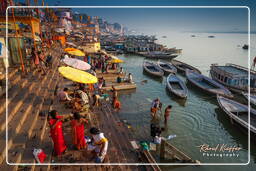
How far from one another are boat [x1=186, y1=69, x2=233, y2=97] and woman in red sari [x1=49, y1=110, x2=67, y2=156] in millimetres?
17556

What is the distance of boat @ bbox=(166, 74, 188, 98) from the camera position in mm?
18145

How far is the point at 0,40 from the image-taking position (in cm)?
1041

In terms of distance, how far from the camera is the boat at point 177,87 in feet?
59.5

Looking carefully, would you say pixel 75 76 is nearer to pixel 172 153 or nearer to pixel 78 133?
pixel 78 133

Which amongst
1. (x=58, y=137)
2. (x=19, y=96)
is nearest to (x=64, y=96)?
(x=19, y=96)

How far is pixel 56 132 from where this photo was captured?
5.90 metres

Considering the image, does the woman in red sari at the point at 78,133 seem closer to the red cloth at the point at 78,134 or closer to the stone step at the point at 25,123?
the red cloth at the point at 78,134

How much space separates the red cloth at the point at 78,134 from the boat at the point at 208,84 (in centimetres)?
1676

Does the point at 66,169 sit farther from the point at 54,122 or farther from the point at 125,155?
the point at 125,155

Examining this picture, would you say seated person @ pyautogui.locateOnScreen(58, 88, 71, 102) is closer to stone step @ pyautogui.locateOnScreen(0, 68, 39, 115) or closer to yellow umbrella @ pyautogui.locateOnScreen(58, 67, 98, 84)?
yellow umbrella @ pyautogui.locateOnScreen(58, 67, 98, 84)

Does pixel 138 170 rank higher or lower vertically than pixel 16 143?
lower

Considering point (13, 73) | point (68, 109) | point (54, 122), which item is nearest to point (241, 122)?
point (68, 109)

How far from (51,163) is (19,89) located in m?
5.50

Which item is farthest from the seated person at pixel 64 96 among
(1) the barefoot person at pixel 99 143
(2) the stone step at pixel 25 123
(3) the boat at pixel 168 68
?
(3) the boat at pixel 168 68
